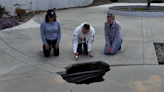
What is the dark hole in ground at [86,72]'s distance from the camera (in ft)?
11.4

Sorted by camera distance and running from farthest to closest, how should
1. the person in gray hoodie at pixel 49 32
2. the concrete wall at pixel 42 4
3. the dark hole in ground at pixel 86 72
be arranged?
the concrete wall at pixel 42 4 < the person in gray hoodie at pixel 49 32 < the dark hole in ground at pixel 86 72

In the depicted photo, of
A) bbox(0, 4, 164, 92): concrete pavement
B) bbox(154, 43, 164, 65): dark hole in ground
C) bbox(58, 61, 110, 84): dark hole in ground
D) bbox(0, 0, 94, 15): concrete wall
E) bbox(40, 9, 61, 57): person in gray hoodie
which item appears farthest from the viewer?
bbox(0, 0, 94, 15): concrete wall

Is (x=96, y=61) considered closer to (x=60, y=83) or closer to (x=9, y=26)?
(x=60, y=83)

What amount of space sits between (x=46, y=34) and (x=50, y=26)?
27cm

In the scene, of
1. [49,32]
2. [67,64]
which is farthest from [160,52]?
[49,32]

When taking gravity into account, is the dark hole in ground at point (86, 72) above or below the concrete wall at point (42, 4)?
below

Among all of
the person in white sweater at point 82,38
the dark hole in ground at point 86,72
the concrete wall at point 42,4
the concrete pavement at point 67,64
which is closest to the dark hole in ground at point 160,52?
the concrete pavement at point 67,64

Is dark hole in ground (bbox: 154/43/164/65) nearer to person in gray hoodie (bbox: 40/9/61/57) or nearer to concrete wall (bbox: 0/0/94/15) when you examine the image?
person in gray hoodie (bbox: 40/9/61/57)

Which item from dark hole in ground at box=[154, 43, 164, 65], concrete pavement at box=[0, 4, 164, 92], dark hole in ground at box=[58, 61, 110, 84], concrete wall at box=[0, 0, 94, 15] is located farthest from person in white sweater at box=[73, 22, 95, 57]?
concrete wall at box=[0, 0, 94, 15]

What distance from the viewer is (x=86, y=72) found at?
376cm

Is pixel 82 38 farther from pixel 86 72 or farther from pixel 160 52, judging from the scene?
pixel 160 52

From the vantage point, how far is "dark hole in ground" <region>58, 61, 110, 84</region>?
137 inches

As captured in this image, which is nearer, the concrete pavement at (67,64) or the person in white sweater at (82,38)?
the concrete pavement at (67,64)

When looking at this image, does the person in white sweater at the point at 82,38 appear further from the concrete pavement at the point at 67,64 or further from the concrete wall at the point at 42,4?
the concrete wall at the point at 42,4
